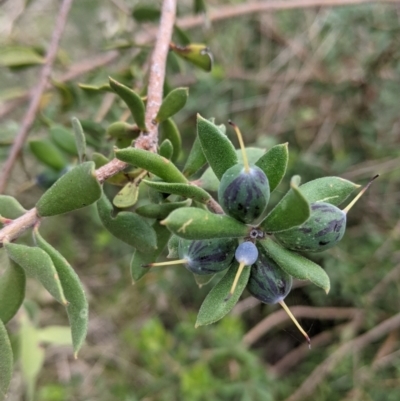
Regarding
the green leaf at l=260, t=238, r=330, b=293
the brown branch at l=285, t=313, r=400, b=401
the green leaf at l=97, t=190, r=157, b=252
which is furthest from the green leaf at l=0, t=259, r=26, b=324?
the brown branch at l=285, t=313, r=400, b=401

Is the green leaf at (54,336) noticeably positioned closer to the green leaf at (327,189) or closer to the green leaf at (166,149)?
the green leaf at (166,149)

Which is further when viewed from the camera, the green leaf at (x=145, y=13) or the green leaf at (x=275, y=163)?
Result: the green leaf at (x=145, y=13)

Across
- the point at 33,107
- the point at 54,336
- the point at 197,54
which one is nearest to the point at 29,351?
the point at 54,336

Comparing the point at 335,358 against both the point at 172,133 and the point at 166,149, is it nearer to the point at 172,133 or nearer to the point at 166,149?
the point at 172,133

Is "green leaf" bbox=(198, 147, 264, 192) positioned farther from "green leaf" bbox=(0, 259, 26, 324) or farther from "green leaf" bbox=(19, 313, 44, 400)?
"green leaf" bbox=(19, 313, 44, 400)

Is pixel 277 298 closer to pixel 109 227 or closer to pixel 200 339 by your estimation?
pixel 109 227

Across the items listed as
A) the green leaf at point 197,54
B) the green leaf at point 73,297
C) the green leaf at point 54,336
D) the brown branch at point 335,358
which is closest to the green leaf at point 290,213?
the green leaf at point 73,297

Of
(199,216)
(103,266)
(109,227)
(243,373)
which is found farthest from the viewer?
(103,266)

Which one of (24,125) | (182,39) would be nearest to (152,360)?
(24,125)
